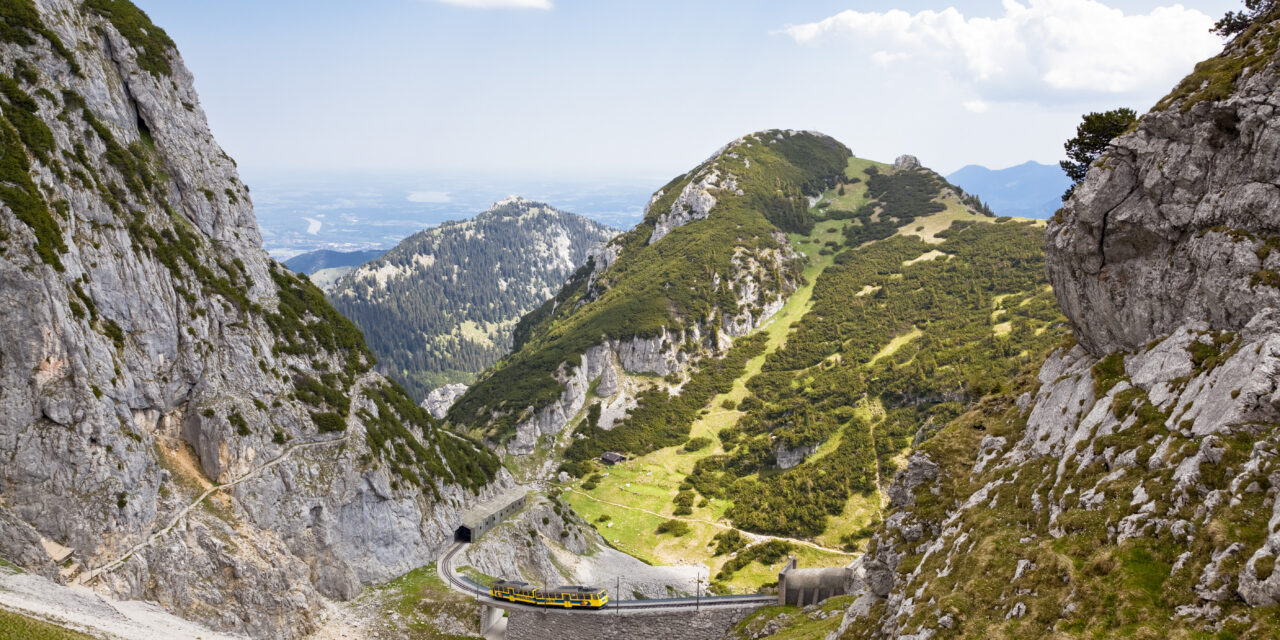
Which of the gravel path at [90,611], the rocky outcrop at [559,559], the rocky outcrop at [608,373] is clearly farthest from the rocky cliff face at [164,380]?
the rocky outcrop at [608,373]

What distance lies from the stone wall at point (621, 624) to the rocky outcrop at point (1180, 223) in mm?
37286

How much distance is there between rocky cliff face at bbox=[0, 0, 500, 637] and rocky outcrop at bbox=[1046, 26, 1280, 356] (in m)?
66.7

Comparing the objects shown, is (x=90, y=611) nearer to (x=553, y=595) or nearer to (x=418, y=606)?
(x=418, y=606)

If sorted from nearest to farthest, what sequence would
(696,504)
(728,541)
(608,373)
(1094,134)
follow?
(1094,134), (728,541), (696,504), (608,373)

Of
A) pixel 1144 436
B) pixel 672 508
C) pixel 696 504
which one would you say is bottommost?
pixel 672 508

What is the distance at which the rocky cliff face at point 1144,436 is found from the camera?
2298 centimetres

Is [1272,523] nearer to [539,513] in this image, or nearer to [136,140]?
[539,513]

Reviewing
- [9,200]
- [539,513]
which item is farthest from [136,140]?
[539,513]

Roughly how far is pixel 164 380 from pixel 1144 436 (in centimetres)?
7522

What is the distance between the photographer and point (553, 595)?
6512 cm

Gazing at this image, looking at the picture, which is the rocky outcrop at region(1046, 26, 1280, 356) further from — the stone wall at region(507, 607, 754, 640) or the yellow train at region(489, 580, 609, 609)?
the yellow train at region(489, 580, 609, 609)

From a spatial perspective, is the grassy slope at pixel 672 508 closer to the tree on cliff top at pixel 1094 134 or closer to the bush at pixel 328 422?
the bush at pixel 328 422

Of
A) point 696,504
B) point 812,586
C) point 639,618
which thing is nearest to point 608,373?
point 696,504

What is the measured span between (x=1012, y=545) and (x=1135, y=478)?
5771 millimetres
